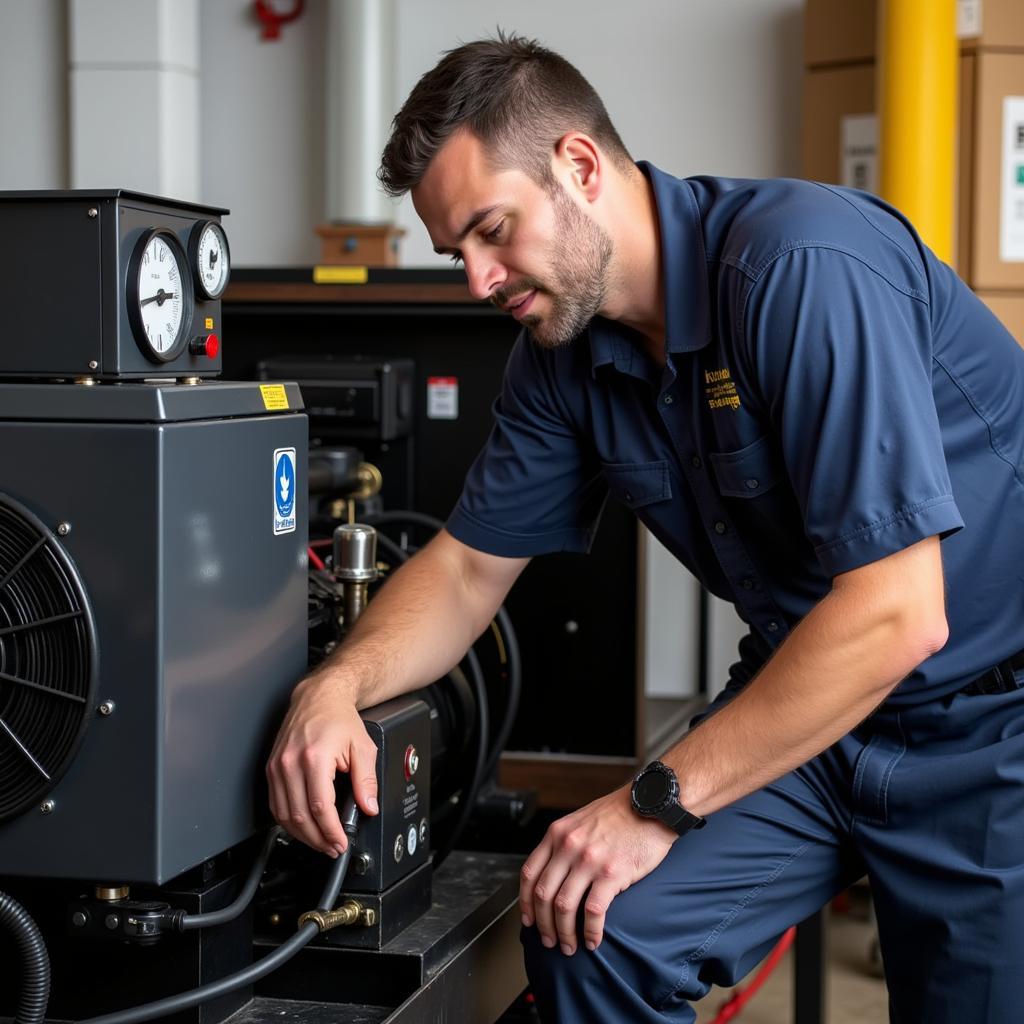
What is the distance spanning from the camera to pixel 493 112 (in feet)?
4.84

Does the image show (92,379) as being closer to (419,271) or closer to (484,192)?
(484,192)

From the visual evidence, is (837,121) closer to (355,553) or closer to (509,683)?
(509,683)

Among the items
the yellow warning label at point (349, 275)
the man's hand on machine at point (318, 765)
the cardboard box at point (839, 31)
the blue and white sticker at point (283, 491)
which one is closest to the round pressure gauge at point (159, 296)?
the blue and white sticker at point (283, 491)

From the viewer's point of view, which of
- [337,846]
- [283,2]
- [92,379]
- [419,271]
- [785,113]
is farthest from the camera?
[283,2]

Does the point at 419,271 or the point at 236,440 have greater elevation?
the point at 419,271

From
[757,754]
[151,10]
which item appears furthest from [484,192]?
[151,10]

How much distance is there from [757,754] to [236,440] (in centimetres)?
54

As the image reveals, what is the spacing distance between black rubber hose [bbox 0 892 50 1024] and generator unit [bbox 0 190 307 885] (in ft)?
0.12

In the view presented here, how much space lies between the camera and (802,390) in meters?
1.31

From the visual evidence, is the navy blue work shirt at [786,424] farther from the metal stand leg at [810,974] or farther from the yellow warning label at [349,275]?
the yellow warning label at [349,275]

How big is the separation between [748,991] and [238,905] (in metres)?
1.76

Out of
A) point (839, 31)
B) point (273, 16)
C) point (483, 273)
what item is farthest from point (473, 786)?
point (273, 16)

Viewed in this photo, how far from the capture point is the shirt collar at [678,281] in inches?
→ 59.1

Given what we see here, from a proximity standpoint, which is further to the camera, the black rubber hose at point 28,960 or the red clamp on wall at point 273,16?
the red clamp on wall at point 273,16
